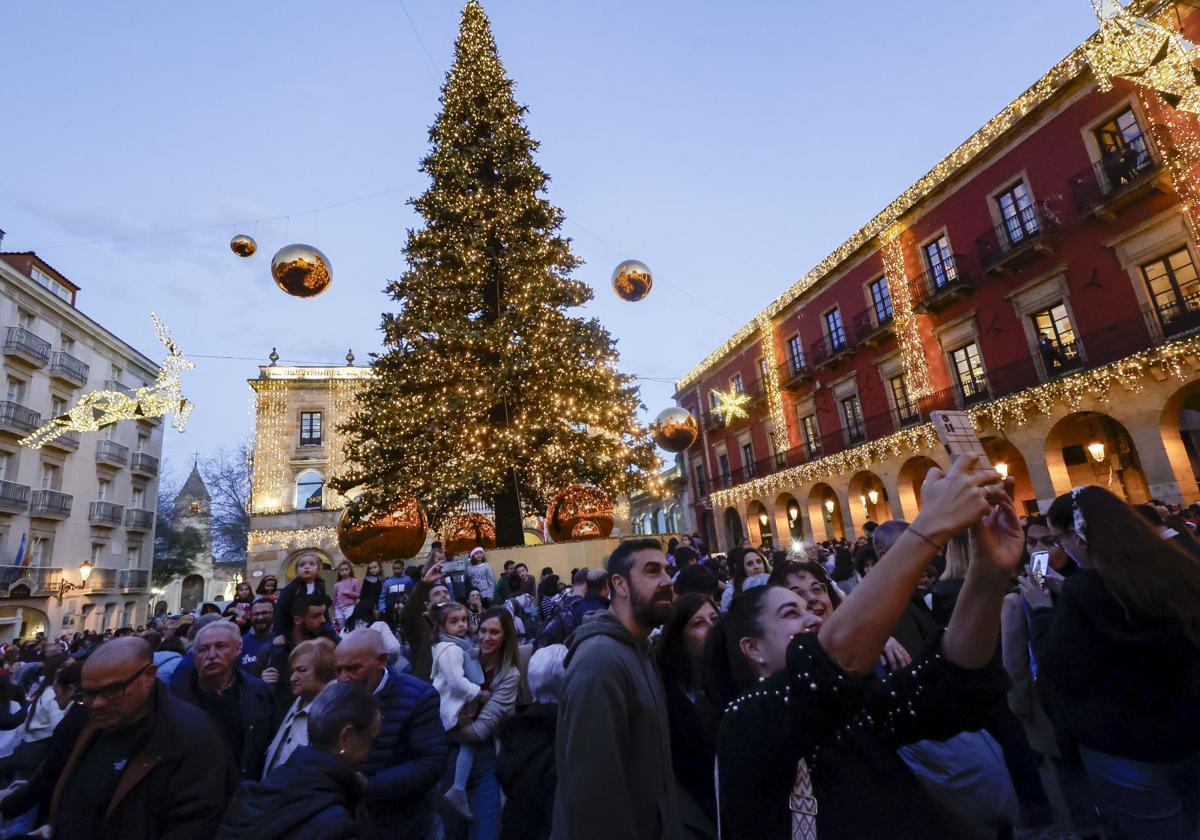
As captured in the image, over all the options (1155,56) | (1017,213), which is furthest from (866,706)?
(1017,213)

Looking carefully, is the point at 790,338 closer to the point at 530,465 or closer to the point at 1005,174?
the point at 1005,174

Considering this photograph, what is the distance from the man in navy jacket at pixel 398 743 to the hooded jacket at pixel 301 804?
0.88 metres

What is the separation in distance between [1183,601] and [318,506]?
29745mm

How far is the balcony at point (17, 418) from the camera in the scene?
20.4 meters

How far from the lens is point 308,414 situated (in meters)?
28.8

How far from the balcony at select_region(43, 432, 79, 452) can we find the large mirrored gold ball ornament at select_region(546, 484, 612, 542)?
2243cm

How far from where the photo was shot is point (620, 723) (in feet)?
6.51

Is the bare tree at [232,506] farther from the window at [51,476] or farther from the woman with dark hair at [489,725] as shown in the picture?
the woman with dark hair at [489,725]

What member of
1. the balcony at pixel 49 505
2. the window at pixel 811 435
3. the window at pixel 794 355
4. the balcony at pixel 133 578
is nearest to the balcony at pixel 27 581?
the balcony at pixel 49 505

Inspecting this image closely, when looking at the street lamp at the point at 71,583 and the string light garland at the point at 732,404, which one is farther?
the string light garland at the point at 732,404

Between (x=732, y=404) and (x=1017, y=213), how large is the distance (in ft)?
39.2

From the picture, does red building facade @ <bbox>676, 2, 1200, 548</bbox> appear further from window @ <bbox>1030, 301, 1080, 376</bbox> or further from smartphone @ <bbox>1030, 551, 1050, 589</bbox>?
smartphone @ <bbox>1030, 551, 1050, 589</bbox>

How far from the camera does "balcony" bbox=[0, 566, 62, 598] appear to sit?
1989 centimetres

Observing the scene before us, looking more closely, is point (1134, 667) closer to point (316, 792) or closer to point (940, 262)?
point (316, 792)
